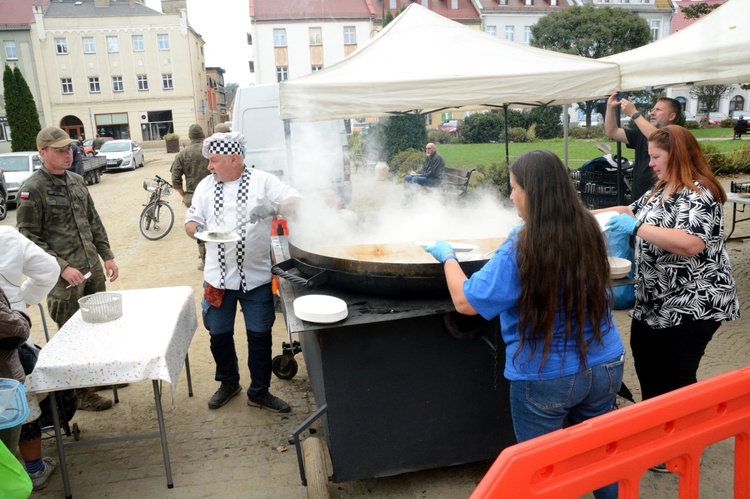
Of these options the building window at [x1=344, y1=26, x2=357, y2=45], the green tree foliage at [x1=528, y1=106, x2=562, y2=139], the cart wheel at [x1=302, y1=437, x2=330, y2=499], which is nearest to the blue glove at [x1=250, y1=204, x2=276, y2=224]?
the cart wheel at [x1=302, y1=437, x2=330, y2=499]

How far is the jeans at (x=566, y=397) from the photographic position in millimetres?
2078

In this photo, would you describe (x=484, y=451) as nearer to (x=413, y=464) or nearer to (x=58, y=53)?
(x=413, y=464)

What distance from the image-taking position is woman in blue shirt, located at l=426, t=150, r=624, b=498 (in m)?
1.92

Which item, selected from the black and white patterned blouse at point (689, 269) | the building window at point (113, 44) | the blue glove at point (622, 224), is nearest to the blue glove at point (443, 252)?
the blue glove at point (622, 224)

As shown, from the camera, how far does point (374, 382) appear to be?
2816mm

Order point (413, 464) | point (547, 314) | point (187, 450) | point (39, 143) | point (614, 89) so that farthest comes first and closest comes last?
point (614, 89)
point (39, 143)
point (187, 450)
point (413, 464)
point (547, 314)

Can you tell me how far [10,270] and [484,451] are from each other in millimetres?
2681

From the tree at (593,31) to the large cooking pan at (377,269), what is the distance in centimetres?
3445

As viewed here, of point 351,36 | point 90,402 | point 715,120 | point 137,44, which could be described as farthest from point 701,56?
point 137,44

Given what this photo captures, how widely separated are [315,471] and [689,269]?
210 cm

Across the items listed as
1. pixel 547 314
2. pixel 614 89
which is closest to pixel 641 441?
pixel 547 314

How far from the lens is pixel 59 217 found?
152 inches

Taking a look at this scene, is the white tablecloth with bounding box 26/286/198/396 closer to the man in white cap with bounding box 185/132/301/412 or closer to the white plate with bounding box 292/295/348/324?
the man in white cap with bounding box 185/132/301/412

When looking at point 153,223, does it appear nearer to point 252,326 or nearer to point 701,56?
point 252,326
